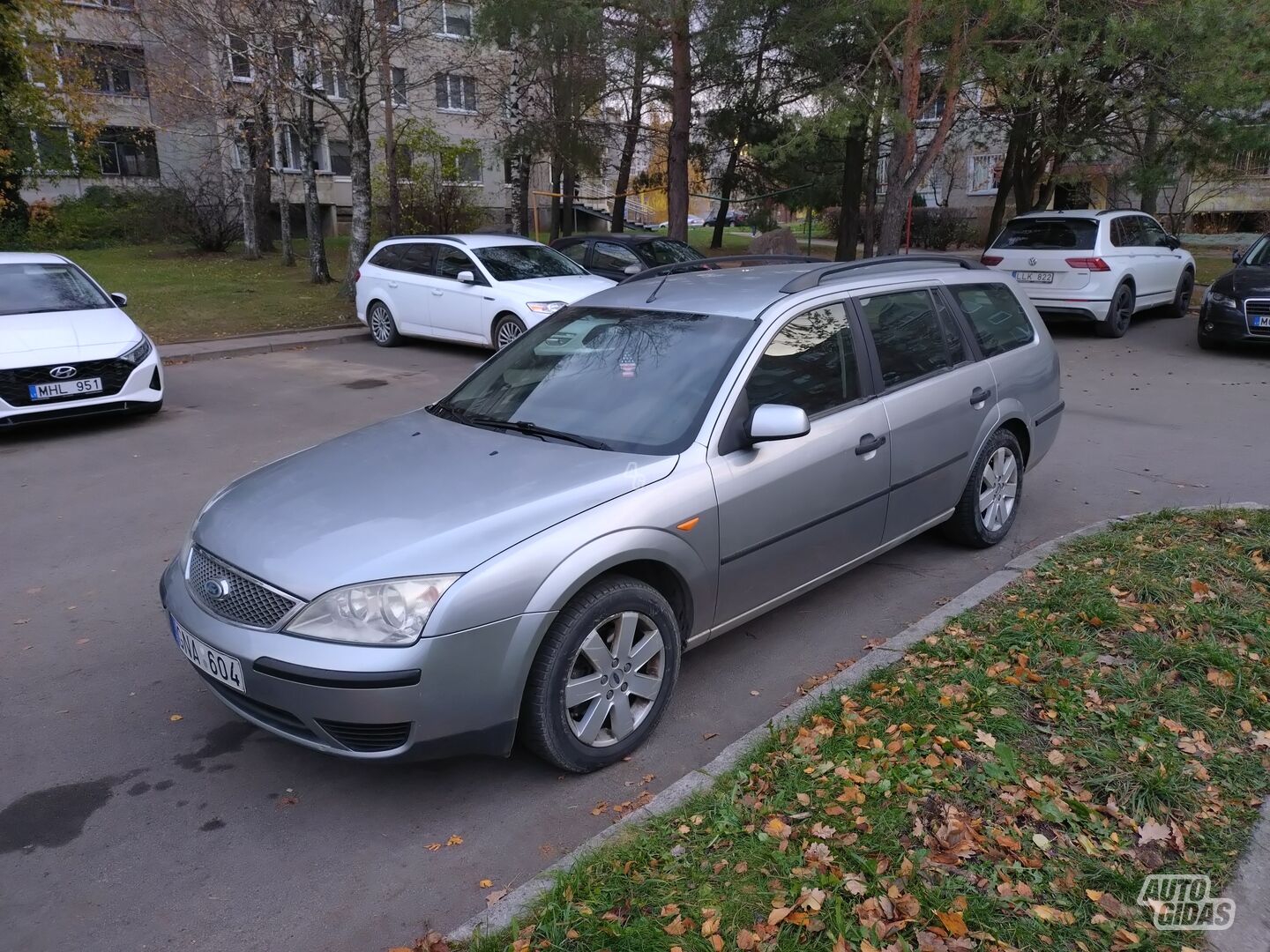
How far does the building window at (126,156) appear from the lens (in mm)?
34344

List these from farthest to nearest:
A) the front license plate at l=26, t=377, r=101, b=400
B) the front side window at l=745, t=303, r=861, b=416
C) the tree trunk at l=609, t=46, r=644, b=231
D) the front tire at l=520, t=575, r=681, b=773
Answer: the tree trunk at l=609, t=46, r=644, b=231
the front license plate at l=26, t=377, r=101, b=400
the front side window at l=745, t=303, r=861, b=416
the front tire at l=520, t=575, r=681, b=773

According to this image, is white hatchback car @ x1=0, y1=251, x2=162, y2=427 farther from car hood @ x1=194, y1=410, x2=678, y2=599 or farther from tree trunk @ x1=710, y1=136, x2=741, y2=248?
tree trunk @ x1=710, y1=136, x2=741, y2=248

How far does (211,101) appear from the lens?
20391 millimetres

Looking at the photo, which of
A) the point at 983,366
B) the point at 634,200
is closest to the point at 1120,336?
the point at 983,366

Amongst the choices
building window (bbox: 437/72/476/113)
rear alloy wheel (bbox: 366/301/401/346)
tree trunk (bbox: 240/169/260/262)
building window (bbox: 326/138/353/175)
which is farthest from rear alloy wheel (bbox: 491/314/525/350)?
building window (bbox: 326/138/353/175)

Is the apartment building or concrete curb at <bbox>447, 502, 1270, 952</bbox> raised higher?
the apartment building

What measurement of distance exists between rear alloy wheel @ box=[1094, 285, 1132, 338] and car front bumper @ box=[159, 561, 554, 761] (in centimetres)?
1301

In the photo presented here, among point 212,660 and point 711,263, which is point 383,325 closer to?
point 711,263

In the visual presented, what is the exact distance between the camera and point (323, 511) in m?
3.55

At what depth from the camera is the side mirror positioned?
3869 mm

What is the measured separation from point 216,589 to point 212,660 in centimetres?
25

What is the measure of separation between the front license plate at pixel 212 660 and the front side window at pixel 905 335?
321 cm

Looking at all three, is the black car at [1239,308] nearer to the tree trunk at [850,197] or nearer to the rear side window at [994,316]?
the rear side window at [994,316]

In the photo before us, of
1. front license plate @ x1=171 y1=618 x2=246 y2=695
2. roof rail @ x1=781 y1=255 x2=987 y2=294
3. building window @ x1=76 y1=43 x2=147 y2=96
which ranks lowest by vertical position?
front license plate @ x1=171 y1=618 x2=246 y2=695
